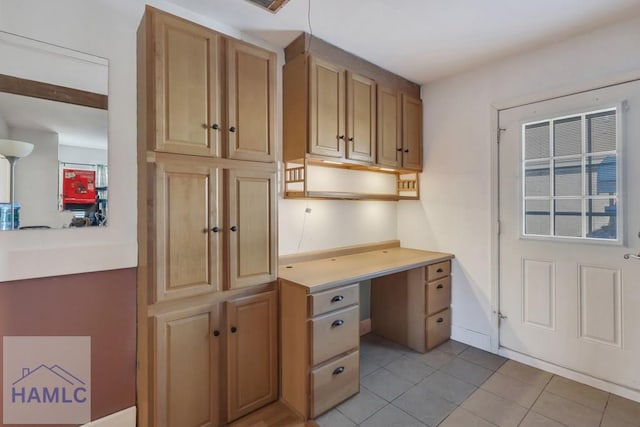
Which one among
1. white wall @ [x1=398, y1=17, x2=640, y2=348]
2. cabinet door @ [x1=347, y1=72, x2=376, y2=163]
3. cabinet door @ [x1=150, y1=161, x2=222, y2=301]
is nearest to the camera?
cabinet door @ [x1=150, y1=161, x2=222, y2=301]

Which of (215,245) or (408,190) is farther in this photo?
(408,190)

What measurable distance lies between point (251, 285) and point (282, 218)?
700 millimetres

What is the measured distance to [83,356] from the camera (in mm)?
1587

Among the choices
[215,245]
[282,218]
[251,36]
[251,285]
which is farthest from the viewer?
[282,218]

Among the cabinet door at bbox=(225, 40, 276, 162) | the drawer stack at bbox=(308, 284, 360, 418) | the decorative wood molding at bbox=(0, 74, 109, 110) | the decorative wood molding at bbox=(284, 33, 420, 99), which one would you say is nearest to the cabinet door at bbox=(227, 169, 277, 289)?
the cabinet door at bbox=(225, 40, 276, 162)

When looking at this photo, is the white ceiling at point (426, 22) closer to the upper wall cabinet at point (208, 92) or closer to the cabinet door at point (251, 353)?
the upper wall cabinet at point (208, 92)

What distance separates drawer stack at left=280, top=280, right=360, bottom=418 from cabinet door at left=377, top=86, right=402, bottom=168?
1239 millimetres

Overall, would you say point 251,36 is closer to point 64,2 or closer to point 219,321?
point 64,2

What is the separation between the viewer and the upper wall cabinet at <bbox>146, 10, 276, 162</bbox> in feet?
4.95

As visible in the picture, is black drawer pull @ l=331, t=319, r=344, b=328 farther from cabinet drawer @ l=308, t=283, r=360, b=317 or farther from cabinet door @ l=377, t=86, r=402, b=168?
cabinet door @ l=377, t=86, r=402, b=168

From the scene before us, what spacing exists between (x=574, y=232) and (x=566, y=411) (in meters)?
1.18

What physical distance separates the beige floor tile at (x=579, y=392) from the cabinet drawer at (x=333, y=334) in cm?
143

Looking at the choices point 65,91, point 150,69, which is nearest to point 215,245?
point 150,69

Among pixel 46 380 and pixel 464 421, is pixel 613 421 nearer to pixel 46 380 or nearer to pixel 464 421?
pixel 464 421
